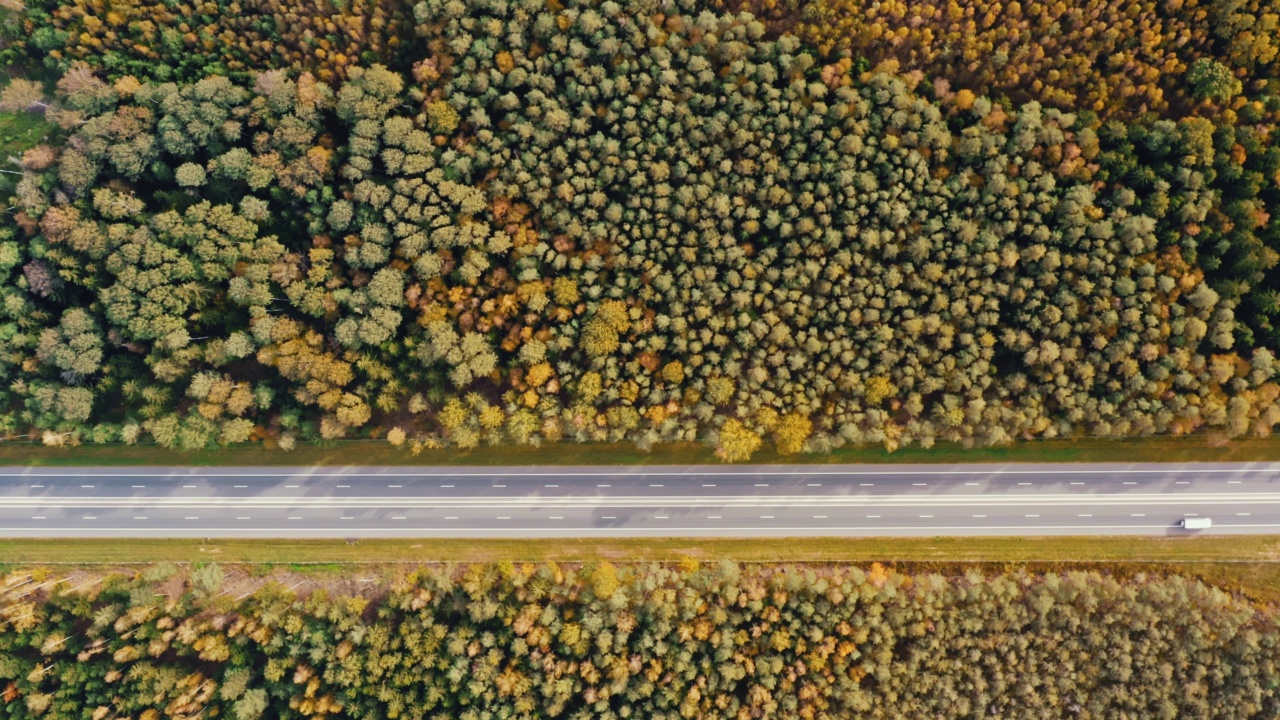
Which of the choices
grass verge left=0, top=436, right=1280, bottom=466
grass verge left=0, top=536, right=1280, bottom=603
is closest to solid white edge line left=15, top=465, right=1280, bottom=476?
grass verge left=0, top=436, right=1280, bottom=466

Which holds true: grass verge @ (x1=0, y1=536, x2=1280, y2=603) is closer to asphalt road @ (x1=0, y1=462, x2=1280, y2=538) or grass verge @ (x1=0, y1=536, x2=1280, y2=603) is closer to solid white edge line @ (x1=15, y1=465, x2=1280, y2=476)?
asphalt road @ (x1=0, y1=462, x2=1280, y2=538)

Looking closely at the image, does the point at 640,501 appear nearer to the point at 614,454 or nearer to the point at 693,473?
the point at 614,454

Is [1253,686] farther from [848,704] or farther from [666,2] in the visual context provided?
[666,2]

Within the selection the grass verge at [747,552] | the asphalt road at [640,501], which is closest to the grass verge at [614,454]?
the asphalt road at [640,501]

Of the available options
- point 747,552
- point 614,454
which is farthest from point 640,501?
point 747,552

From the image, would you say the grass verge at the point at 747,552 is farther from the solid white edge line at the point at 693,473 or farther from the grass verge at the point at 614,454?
the grass verge at the point at 614,454

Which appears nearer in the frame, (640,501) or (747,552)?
(747,552)
